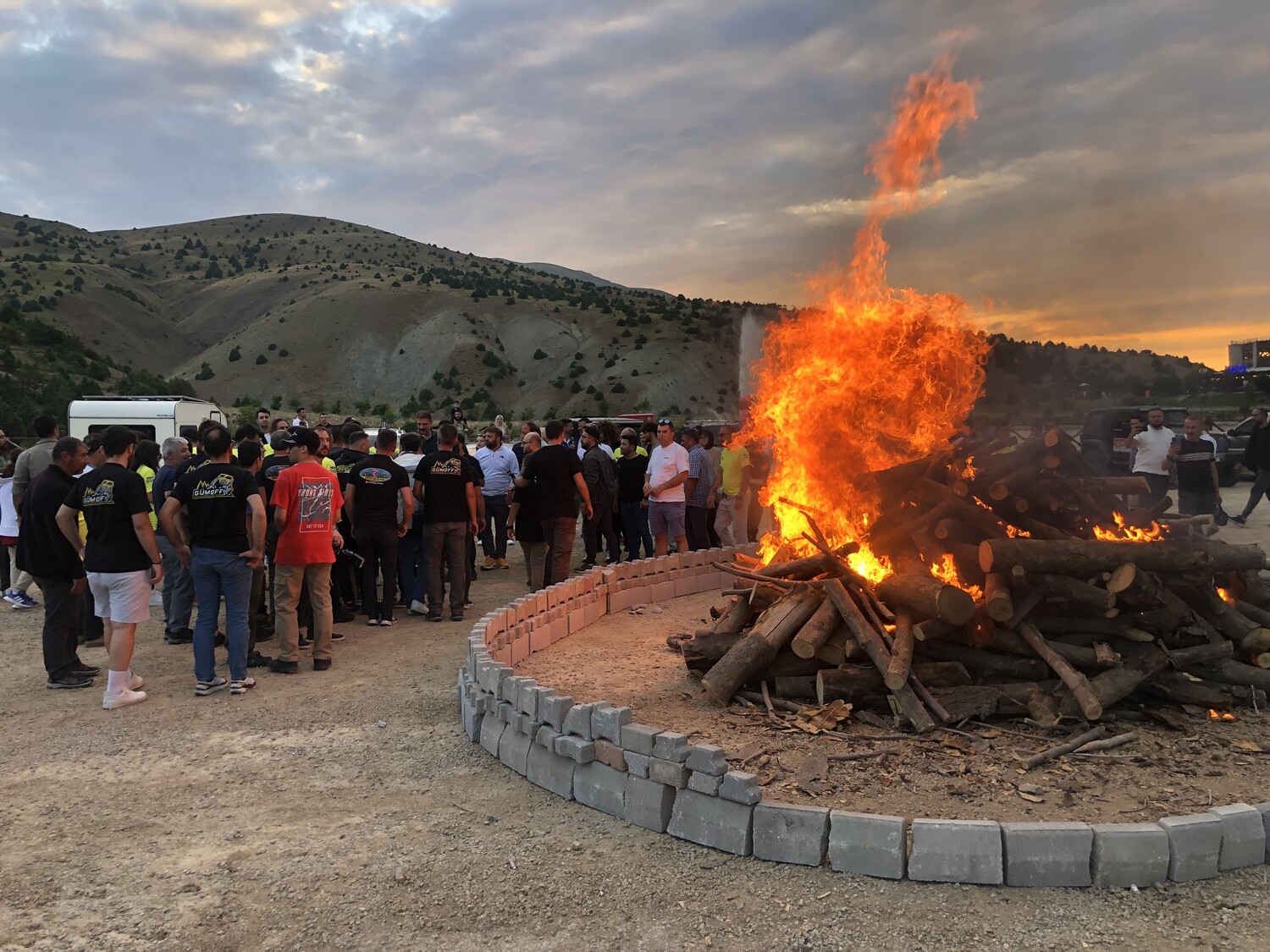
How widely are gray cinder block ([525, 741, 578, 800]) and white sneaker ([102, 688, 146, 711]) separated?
3744mm

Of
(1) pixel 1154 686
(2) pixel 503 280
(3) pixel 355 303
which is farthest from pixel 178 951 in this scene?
(2) pixel 503 280

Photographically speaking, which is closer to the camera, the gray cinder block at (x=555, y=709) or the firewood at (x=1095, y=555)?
the gray cinder block at (x=555, y=709)

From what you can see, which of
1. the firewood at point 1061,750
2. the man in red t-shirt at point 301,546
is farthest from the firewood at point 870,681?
the man in red t-shirt at point 301,546

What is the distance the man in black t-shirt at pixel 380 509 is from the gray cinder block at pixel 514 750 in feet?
14.0

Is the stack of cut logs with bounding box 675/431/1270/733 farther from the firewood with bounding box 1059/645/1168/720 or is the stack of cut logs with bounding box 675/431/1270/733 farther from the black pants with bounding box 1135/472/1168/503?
the black pants with bounding box 1135/472/1168/503

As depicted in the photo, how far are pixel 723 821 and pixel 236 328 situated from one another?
8906 cm

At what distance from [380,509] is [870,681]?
222 inches

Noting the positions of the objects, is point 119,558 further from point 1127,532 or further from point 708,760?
point 1127,532

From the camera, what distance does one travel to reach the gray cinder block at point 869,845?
382 cm

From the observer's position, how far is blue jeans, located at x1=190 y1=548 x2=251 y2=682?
22.5 feet

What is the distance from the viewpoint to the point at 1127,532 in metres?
6.95

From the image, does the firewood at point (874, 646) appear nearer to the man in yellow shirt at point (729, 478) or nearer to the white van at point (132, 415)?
the man in yellow shirt at point (729, 478)

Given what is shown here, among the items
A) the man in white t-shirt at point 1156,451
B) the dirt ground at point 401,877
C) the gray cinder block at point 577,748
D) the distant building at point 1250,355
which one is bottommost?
the dirt ground at point 401,877

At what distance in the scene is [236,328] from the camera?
81.4 metres
